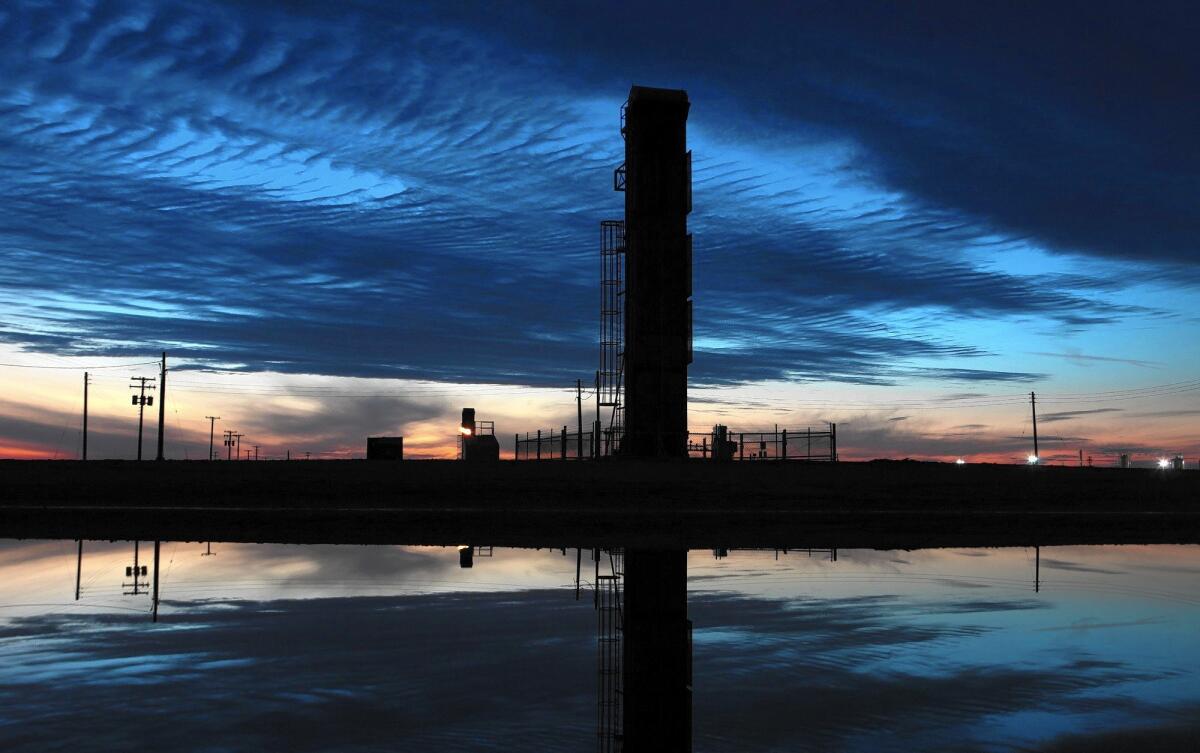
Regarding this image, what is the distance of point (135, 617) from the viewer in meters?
11.1

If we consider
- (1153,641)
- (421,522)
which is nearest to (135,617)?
(1153,641)

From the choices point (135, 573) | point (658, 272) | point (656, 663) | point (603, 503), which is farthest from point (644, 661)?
point (658, 272)

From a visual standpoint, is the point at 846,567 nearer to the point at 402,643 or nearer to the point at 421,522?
the point at 402,643

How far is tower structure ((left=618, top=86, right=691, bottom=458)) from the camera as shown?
4422 centimetres

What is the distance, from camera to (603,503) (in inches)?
1465

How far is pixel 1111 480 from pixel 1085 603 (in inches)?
1386

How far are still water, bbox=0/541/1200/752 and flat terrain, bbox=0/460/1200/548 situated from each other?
8009 millimetres

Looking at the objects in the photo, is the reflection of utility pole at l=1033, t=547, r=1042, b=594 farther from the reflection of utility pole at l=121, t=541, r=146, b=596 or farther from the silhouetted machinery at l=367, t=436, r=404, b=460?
the silhouetted machinery at l=367, t=436, r=404, b=460

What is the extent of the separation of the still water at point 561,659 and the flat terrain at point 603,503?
8.01 metres

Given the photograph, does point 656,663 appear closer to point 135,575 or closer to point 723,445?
point 135,575

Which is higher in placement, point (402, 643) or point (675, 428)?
point (675, 428)

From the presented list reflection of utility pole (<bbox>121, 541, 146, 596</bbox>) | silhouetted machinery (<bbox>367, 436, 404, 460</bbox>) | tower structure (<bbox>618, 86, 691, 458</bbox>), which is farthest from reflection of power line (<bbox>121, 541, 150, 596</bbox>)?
silhouetted machinery (<bbox>367, 436, 404, 460</bbox>)

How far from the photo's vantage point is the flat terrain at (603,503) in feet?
83.2

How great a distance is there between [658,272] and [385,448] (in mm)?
23115
